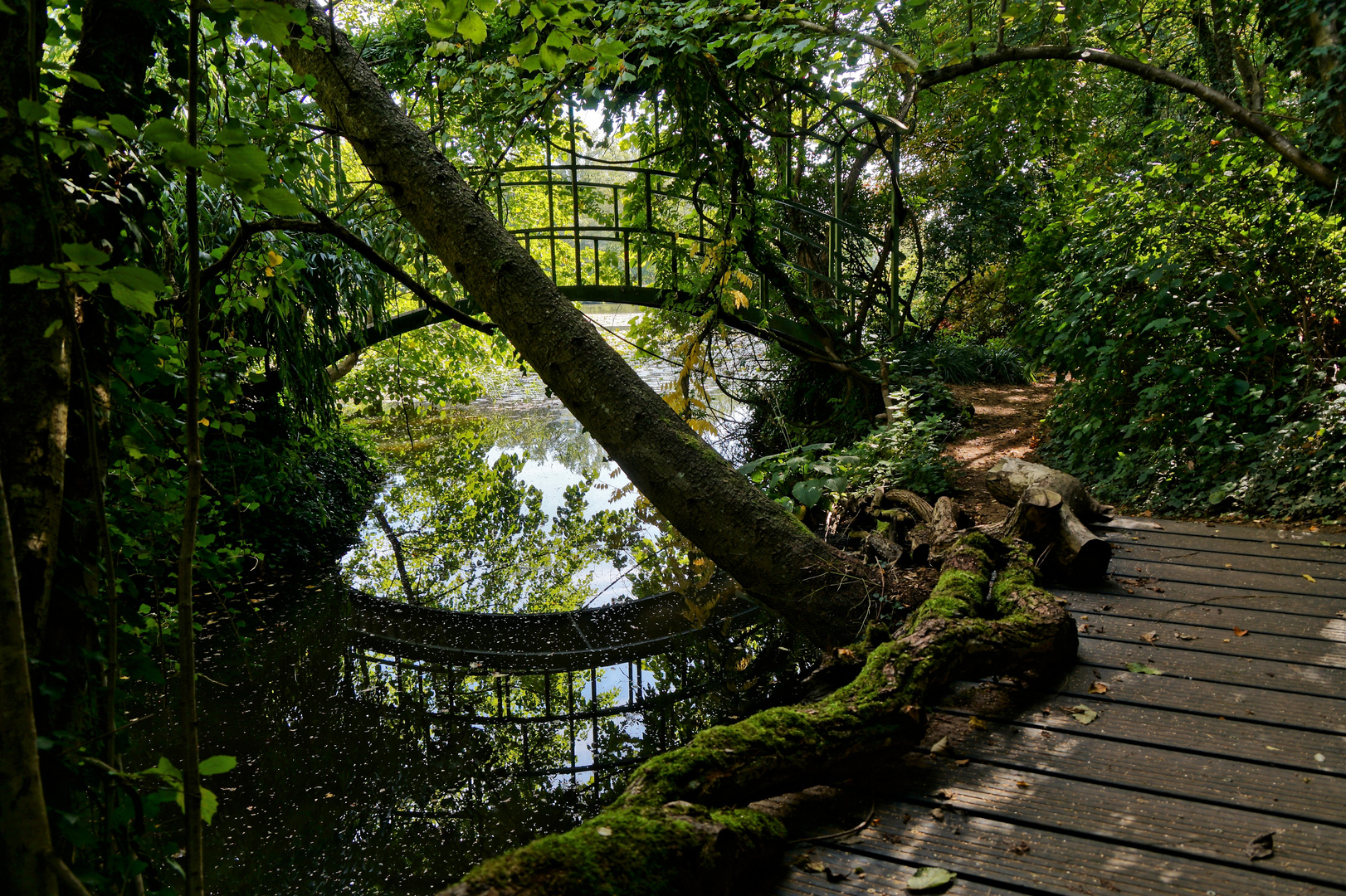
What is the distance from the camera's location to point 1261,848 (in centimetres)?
163

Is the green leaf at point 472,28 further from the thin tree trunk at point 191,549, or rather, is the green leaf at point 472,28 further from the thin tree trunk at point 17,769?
the thin tree trunk at point 17,769

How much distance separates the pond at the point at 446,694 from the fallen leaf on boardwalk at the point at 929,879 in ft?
6.05

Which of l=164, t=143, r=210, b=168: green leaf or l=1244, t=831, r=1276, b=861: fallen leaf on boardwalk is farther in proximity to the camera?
l=1244, t=831, r=1276, b=861: fallen leaf on boardwalk

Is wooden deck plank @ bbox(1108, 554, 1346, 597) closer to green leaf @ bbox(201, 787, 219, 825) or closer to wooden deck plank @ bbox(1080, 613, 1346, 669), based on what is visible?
wooden deck plank @ bbox(1080, 613, 1346, 669)

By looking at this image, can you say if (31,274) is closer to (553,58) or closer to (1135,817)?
(553,58)

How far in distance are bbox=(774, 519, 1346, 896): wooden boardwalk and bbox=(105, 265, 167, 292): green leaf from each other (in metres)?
1.54

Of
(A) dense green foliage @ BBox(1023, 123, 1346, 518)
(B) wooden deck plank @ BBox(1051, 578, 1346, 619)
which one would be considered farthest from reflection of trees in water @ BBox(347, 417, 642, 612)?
(A) dense green foliage @ BBox(1023, 123, 1346, 518)

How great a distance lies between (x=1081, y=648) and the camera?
2.64m

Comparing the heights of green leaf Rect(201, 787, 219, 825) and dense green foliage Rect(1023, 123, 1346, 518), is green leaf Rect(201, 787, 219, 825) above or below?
below

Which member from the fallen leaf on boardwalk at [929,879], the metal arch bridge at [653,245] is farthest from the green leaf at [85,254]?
the metal arch bridge at [653,245]

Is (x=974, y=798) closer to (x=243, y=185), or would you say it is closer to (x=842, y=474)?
(x=243, y=185)

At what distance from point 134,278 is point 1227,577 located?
3795 mm

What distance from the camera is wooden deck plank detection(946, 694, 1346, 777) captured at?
6.41ft

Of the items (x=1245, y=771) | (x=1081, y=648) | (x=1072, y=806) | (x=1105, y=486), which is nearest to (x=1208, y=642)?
(x=1081, y=648)
